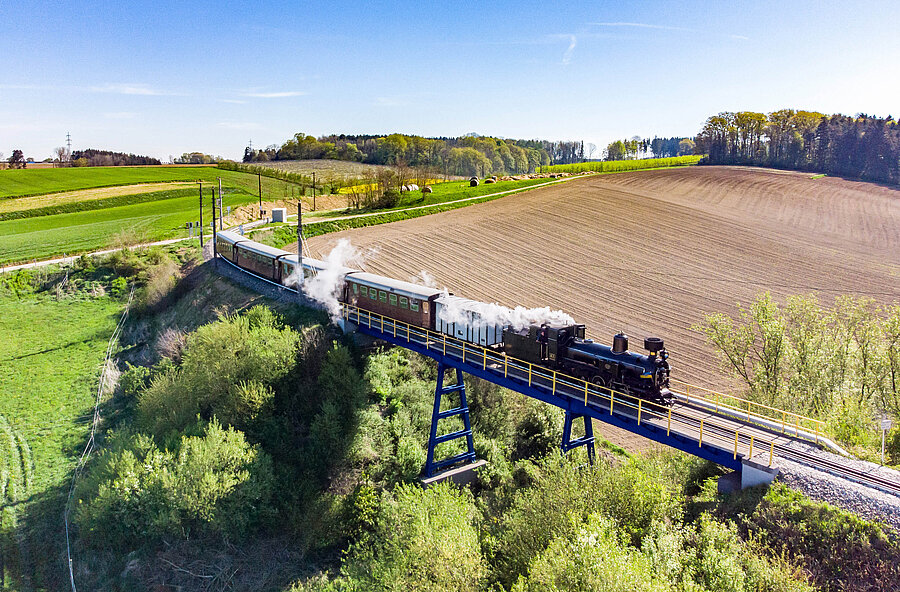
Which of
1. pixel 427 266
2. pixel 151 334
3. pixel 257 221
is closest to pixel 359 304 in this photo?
pixel 427 266

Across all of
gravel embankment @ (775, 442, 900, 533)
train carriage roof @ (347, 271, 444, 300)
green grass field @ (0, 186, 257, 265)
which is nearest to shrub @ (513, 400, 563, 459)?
train carriage roof @ (347, 271, 444, 300)

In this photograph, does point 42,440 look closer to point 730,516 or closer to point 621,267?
point 730,516

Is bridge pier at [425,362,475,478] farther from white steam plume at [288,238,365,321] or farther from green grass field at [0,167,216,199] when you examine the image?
green grass field at [0,167,216,199]

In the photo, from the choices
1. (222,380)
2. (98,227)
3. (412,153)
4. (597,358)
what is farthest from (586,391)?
(412,153)

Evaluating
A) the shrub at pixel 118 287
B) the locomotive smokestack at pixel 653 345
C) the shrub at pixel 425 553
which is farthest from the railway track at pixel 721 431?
the shrub at pixel 118 287

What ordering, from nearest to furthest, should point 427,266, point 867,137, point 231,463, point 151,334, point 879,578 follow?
1. point 879,578
2. point 231,463
3. point 151,334
4. point 427,266
5. point 867,137

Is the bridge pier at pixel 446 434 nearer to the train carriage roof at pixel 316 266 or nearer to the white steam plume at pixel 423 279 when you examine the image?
the train carriage roof at pixel 316 266
